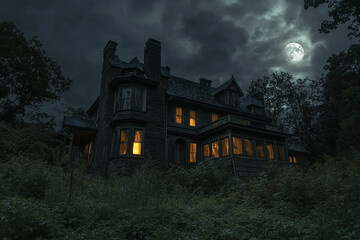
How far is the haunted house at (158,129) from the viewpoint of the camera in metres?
16.5

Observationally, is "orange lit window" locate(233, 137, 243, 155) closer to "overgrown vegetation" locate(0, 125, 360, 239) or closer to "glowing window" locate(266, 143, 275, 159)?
"glowing window" locate(266, 143, 275, 159)

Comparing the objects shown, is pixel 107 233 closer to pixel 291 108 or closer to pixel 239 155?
pixel 239 155

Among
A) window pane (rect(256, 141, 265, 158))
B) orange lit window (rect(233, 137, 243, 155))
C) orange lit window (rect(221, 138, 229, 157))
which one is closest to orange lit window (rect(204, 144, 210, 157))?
orange lit window (rect(221, 138, 229, 157))

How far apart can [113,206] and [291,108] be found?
35263 millimetres

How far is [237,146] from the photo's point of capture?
17781 mm

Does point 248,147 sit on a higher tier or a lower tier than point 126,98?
lower

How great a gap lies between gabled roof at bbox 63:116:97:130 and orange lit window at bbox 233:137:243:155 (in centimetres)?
1094

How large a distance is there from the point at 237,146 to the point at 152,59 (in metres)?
9.79

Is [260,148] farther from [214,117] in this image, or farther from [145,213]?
[145,213]

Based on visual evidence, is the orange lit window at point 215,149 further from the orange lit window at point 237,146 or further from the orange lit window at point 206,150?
the orange lit window at point 237,146

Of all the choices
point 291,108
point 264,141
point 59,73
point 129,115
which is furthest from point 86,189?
point 291,108

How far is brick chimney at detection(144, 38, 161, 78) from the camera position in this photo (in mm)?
19000

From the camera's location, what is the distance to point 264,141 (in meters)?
19.2

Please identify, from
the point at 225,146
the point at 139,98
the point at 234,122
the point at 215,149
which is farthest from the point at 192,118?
the point at 139,98
